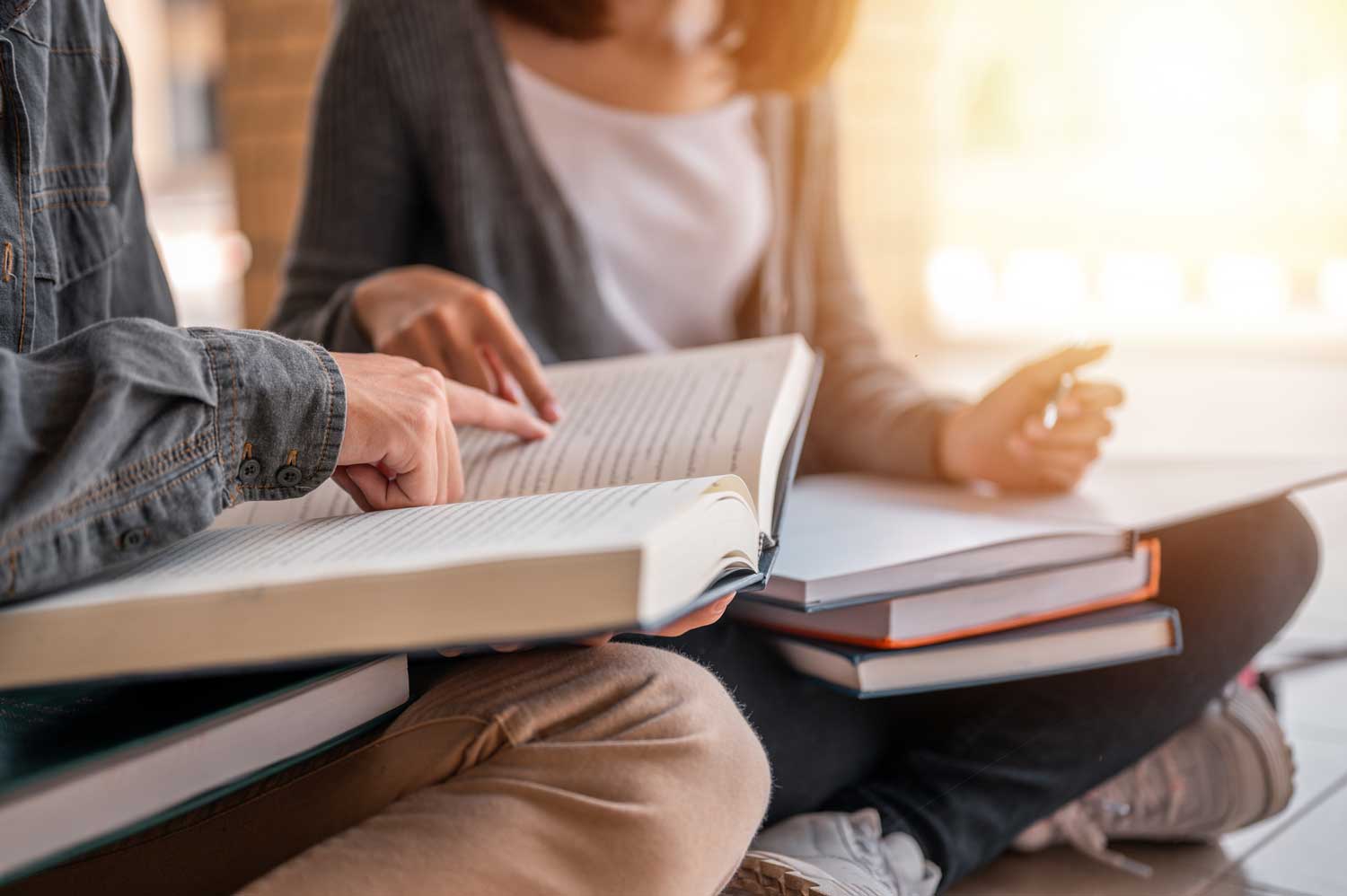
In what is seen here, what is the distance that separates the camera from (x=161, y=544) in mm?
481

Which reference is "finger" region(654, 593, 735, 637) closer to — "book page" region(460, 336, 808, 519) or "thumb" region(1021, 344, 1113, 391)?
"book page" region(460, 336, 808, 519)

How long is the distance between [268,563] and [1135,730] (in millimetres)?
622

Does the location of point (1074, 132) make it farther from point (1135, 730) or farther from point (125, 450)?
point (125, 450)

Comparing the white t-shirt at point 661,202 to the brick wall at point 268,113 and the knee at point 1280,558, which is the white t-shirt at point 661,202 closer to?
the knee at point 1280,558

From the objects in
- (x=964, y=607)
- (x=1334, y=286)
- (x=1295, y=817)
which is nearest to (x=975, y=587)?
(x=964, y=607)

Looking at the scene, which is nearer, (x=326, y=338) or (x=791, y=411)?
(x=791, y=411)

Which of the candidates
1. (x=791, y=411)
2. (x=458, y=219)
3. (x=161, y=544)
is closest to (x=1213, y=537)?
(x=791, y=411)

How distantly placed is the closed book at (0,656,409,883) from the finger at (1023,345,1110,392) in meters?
0.52

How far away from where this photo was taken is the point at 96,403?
1.49 feet

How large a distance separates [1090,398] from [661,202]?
42cm

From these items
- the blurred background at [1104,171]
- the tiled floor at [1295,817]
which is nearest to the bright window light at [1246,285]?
the blurred background at [1104,171]

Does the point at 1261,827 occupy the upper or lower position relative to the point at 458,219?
lower

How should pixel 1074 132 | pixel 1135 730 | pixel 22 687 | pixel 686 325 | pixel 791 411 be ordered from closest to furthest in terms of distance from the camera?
1. pixel 22 687
2. pixel 791 411
3. pixel 1135 730
4. pixel 686 325
5. pixel 1074 132

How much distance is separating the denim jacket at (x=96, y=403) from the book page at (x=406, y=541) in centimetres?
2
